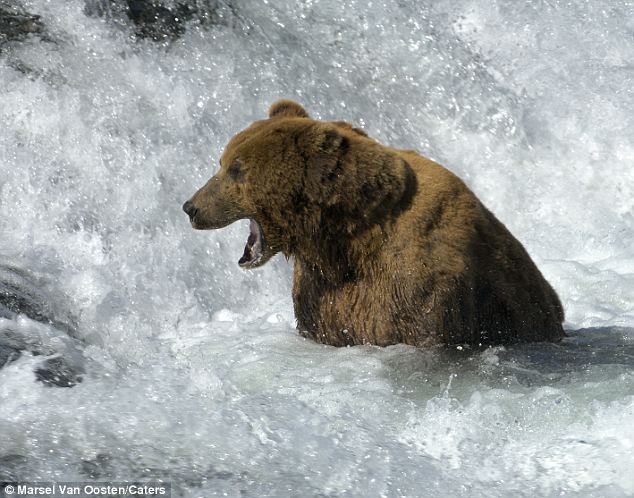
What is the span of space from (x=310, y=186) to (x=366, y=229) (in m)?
0.34

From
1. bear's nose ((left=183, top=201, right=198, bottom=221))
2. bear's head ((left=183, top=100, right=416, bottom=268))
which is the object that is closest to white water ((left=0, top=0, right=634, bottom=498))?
bear's head ((left=183, top=100, right=416, bottom=268))

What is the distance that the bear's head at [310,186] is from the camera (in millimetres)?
5562

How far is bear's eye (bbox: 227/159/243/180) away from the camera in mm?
5727

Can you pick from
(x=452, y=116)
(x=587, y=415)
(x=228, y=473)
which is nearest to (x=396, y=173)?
(x=587, y=415)

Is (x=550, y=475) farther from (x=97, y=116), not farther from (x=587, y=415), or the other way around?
(x=97, y=116)

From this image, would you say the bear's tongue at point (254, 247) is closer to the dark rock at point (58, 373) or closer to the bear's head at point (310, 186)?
the bear's head at point (310, 186)

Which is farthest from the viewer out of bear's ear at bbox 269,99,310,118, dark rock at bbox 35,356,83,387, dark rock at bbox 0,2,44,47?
dark rock at bbox 0,2,44,47

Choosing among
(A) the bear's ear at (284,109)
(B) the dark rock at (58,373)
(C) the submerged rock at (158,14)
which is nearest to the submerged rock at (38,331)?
(B) the dark rock at (58,373)

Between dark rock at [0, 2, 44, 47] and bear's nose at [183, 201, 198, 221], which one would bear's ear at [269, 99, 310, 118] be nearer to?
bear's nose at [183, 201, 198, 221]

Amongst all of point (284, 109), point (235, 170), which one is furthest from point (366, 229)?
point (284, 109)

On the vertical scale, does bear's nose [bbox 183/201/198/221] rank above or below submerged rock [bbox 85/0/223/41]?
below

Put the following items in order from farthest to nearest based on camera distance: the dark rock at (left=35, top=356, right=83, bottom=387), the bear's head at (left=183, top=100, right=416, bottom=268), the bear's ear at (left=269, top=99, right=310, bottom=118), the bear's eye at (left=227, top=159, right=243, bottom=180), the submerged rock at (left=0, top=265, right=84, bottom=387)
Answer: the bear's ear at (left=269, top=99, right=310, bottom=118), the bear's eye at (left=227, top=159, right=243, bottom=180), the bear's head at (left=183, top=100, right=416, bottom=268), the submerged rock at (left=0, top=265, right=84, bottom=387), the dark rock at (left=35, top=356, right=83, bottom=387)

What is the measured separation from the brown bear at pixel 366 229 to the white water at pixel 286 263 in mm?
173

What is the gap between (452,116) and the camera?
1042cm
